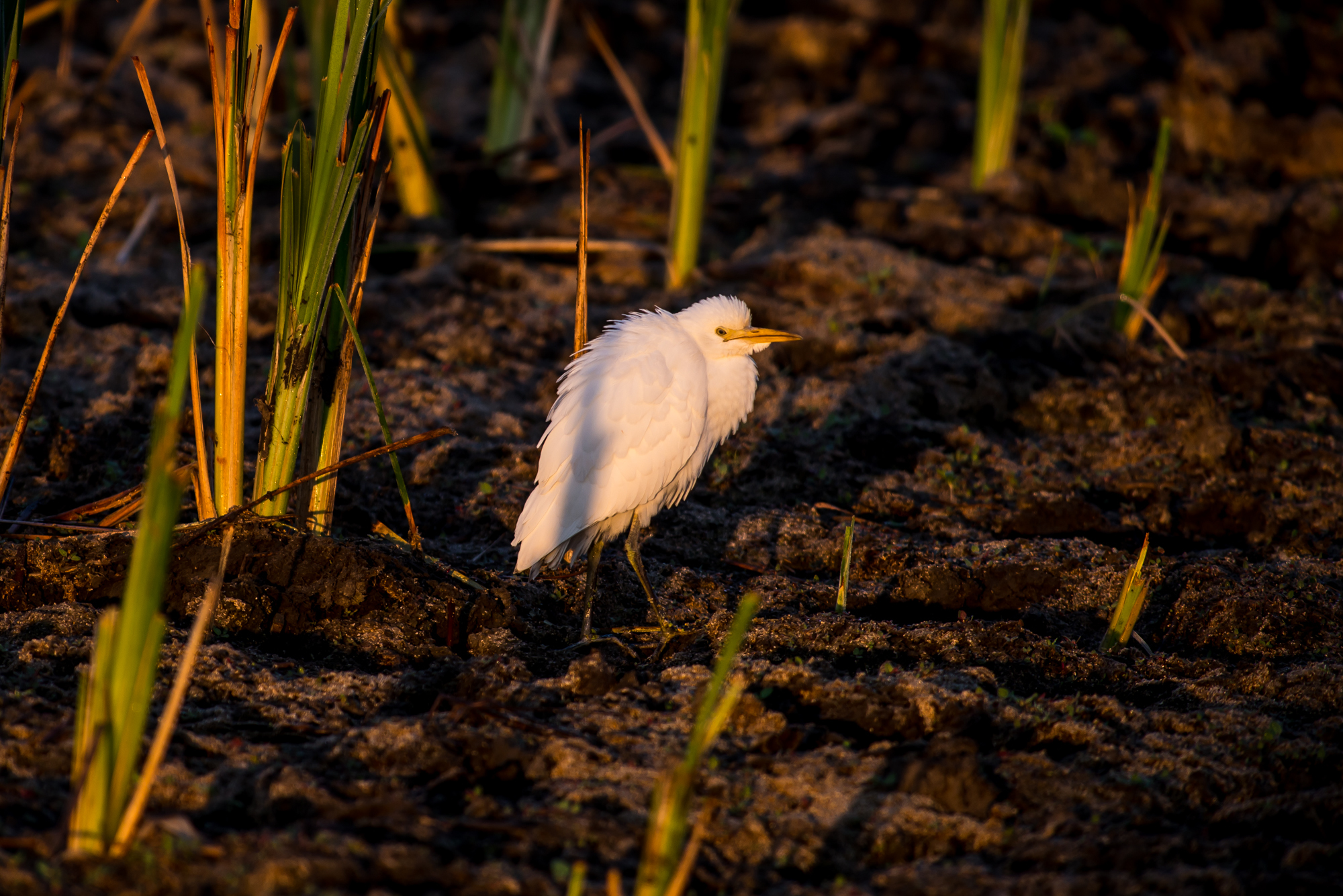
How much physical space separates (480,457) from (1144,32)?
780 centimetres

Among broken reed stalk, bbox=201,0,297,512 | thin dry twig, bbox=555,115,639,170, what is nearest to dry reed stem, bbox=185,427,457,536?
broken reed stalk, bbox=201,0,297,512

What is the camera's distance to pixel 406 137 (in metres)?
6.54

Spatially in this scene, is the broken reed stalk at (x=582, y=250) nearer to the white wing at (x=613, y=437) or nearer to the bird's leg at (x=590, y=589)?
the white wing at (x=613, y=437)

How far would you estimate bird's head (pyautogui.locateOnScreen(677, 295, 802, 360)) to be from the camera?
160 inches

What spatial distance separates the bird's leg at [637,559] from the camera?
3637 mm

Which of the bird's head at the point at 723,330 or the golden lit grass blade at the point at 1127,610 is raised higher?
Result: the bird's head at the point at 723,330

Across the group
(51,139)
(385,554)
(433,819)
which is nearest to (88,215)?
(51,139)

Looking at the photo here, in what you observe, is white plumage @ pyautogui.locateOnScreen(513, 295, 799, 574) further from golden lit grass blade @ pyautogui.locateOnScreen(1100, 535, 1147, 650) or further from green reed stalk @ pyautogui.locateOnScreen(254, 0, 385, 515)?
golden lit grass blade @ pyautogui.locateOnScreen(1100, 535, 1147, 650)

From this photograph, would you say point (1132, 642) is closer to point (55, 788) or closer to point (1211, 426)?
point (1211, 426)

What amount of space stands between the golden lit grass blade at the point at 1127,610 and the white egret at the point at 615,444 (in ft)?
4.69

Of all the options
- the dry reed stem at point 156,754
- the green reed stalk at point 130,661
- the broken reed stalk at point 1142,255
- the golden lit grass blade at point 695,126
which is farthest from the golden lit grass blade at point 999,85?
the dry reed stem at point 156,754

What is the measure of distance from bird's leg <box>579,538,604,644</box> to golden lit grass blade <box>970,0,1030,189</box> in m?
4.57

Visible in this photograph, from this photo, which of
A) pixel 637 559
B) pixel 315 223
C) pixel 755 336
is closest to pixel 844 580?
pixel 637 559

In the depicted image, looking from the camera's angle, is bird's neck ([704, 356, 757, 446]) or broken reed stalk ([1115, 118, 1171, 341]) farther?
broken reed stalk ([1115, 118, 1171, 341])
